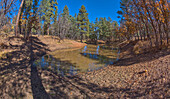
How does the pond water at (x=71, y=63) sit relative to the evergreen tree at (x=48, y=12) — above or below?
below

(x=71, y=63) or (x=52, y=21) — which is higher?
(x=52, y=21)

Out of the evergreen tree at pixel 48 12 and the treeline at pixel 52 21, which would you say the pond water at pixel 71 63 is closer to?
the treeline at pixel 52 21

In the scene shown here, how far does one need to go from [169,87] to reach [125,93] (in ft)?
4.80

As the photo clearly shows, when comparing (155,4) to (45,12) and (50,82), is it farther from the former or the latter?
(45,12)

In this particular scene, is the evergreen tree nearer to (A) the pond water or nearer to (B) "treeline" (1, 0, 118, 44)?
(B) "treeline" (1, 0, 118, 44)

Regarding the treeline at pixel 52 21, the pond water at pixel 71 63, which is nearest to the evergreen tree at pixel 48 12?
the treeline at pixel 52 21

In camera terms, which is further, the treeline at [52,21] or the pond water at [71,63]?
the treeline at [52,21]

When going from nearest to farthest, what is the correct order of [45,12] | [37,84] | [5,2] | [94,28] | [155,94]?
[155,94] < [37,84] < [5,2] < [45,12] < [94,28]

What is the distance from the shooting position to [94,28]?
6128 cm

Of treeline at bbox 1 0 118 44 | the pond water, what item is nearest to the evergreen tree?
treeline at bbox 1 0 118 44

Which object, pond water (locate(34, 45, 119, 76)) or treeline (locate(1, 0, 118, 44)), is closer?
pond water (locate(34, 45, 119, 76))

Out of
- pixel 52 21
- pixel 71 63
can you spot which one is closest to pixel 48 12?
pixel 52 21

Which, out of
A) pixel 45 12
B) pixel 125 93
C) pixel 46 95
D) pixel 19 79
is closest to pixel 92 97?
pixel 125 93

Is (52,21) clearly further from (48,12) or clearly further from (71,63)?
(71,63)
